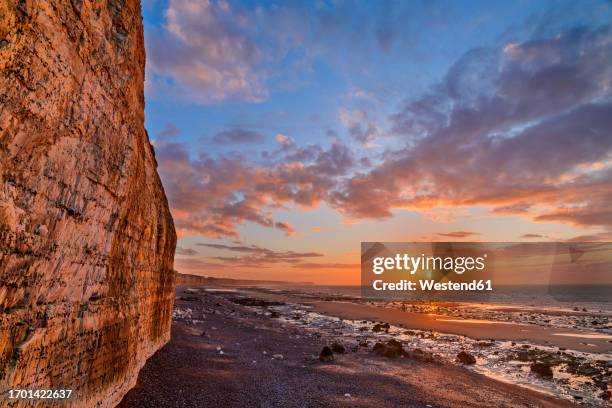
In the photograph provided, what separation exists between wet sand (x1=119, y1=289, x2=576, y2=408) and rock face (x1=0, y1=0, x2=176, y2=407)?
91.2 inches

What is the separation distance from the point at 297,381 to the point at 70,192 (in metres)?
10.7

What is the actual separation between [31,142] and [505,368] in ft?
69.0

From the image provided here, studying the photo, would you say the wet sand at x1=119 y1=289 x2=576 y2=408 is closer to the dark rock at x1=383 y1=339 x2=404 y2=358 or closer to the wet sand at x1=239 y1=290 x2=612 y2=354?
the dark rock at x1=383 y1=339 x2=404 y2=358

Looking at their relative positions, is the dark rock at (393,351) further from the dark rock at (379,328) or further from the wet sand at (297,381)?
the dark rock at (379,328)

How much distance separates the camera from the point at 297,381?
12992 mm

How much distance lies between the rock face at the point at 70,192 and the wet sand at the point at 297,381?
2.32m

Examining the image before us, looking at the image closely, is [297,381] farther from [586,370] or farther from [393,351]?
[586,370]

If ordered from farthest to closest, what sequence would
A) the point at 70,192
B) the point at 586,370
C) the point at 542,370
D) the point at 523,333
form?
the point at 523,333 < the point at 586,370 < the point at 542,370 < the point at 70,192

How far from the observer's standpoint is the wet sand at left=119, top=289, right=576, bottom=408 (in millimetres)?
10594

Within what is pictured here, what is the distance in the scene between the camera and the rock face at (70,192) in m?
4.36

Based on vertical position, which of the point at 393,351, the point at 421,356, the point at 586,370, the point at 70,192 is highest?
the point at 70,192

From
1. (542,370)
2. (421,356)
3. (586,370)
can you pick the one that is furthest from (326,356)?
(586,370)

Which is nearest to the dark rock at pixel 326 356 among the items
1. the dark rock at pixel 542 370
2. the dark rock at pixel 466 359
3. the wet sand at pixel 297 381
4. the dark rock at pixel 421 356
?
the wet sand at pixel 297 381

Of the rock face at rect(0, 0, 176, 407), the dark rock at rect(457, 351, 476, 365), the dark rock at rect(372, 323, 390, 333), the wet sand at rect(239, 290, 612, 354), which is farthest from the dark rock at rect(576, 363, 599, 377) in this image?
the rock face at rect(0, 0, 176, 407)
